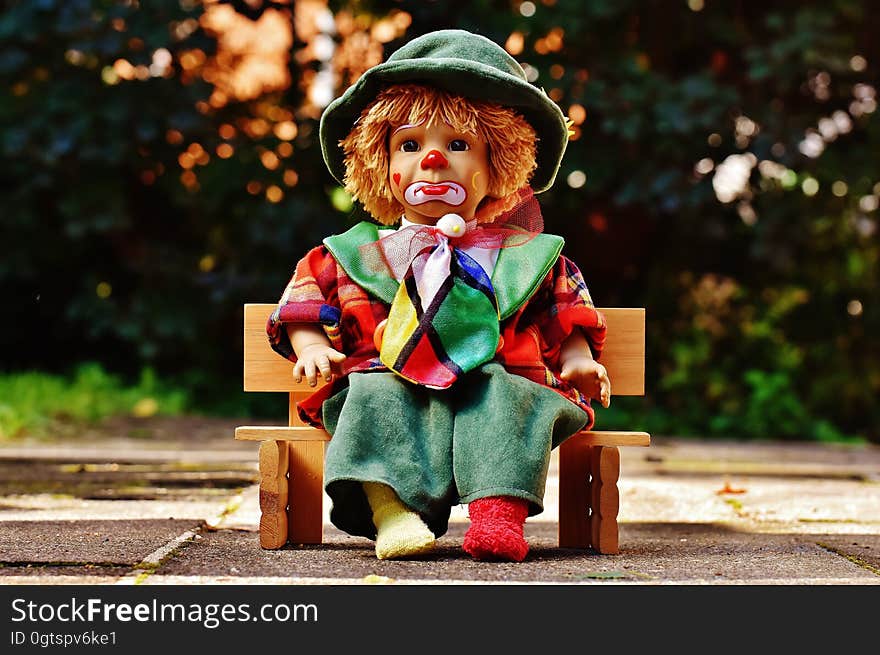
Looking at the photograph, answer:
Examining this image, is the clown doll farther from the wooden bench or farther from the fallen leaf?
the fallen leaf

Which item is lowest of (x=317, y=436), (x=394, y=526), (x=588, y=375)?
(x=394, y=526)

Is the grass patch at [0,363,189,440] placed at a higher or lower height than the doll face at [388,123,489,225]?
lower

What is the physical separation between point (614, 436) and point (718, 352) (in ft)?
18.9

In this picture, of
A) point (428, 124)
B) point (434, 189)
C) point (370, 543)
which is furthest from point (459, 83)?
point (370, 543)

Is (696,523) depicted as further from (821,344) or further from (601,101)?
(821,344)

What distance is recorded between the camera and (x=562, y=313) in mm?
2779

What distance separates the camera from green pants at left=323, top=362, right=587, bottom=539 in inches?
98.0

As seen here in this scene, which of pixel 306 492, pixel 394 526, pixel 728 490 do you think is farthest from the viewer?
pixel 728 490

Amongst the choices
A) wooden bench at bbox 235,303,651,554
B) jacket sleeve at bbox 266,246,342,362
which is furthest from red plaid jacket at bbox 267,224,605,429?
wooden bench at bbox 235,303,651,554

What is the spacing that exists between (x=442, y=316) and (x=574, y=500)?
0.63 m

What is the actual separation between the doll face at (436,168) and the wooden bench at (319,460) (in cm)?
46

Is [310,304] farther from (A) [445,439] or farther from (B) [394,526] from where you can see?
(B) [394,526]

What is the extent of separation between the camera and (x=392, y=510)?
99.0 inches
